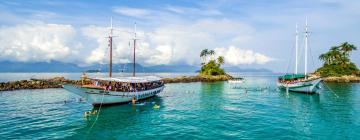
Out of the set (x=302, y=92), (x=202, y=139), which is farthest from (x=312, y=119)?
(x=302, y=92)

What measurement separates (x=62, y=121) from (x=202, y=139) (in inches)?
694

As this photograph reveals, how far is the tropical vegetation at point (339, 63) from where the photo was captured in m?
125

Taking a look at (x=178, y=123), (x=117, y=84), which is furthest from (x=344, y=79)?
(x=178, y=123)

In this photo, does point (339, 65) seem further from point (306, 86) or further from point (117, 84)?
point (117, 84)

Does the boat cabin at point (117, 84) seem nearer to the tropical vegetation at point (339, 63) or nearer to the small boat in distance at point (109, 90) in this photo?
the small boat in distance at point (109, 90)

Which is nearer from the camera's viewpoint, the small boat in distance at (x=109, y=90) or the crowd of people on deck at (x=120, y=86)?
the small boat in distance at (x=109, y=90)

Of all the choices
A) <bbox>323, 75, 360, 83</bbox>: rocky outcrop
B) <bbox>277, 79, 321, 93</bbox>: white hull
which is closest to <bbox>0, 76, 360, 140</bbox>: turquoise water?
<bbox>277, 79, 321, 93</bbox>: white hull

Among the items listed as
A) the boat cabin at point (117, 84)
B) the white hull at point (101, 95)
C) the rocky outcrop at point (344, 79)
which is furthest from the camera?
the rocky outcrop at point (344, 79)

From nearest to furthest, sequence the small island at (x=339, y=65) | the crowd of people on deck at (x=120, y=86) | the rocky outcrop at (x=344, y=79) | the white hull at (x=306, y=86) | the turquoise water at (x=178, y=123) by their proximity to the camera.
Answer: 1. the turquoise water at (x=178, y=123)
2. the crowd of people on deck at (x=120, y=86)
3. the white hull at (x=306, y=86)
4. the rocky outcrop at (x=344, y=79)
5. the small island at (x=339, y=65)

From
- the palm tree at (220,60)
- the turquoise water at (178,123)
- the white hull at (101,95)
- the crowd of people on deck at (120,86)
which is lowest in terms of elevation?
the turquoise water at (178,123)

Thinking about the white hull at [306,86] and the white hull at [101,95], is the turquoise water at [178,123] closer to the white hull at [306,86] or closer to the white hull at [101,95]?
the white hull at [101,95]

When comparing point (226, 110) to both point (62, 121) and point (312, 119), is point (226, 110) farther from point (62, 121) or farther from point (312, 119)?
point (62, 121)

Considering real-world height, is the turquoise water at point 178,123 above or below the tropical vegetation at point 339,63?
below

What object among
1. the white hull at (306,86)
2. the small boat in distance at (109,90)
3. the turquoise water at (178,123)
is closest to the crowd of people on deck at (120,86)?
the small boat in distance at (109,90)
